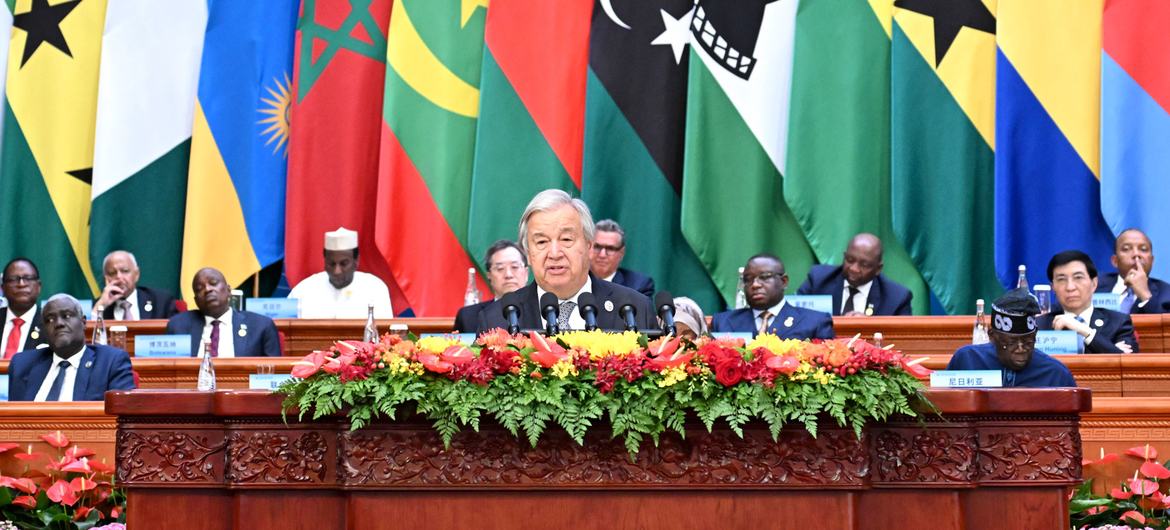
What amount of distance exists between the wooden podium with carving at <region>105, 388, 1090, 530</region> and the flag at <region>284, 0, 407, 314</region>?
17.1 feet

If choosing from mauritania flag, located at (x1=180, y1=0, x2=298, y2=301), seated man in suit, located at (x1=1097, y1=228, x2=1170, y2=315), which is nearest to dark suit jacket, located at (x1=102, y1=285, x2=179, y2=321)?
mauritania flag, located at (x1=180, y1=0, x2=298, y2=301)

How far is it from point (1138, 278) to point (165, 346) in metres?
4.07

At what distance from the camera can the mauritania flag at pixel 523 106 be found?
7.76m

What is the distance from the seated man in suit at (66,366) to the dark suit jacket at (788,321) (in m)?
2.36

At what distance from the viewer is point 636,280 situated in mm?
7039

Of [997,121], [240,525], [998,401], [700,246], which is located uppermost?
[997,121]

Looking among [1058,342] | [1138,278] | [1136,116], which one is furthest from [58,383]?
[1136,116]

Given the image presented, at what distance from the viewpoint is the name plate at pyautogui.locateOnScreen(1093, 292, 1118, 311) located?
6266 millimetres

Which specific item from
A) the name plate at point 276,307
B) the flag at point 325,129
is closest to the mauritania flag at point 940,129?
the flag at point 325,129

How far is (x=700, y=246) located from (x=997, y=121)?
5.07ft

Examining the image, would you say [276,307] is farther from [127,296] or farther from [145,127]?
[145,127]

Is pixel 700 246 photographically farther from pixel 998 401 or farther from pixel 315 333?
pixel 998 401

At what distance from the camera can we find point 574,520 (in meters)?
2.63

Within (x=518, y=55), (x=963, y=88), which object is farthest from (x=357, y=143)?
(x=963, y=88)
